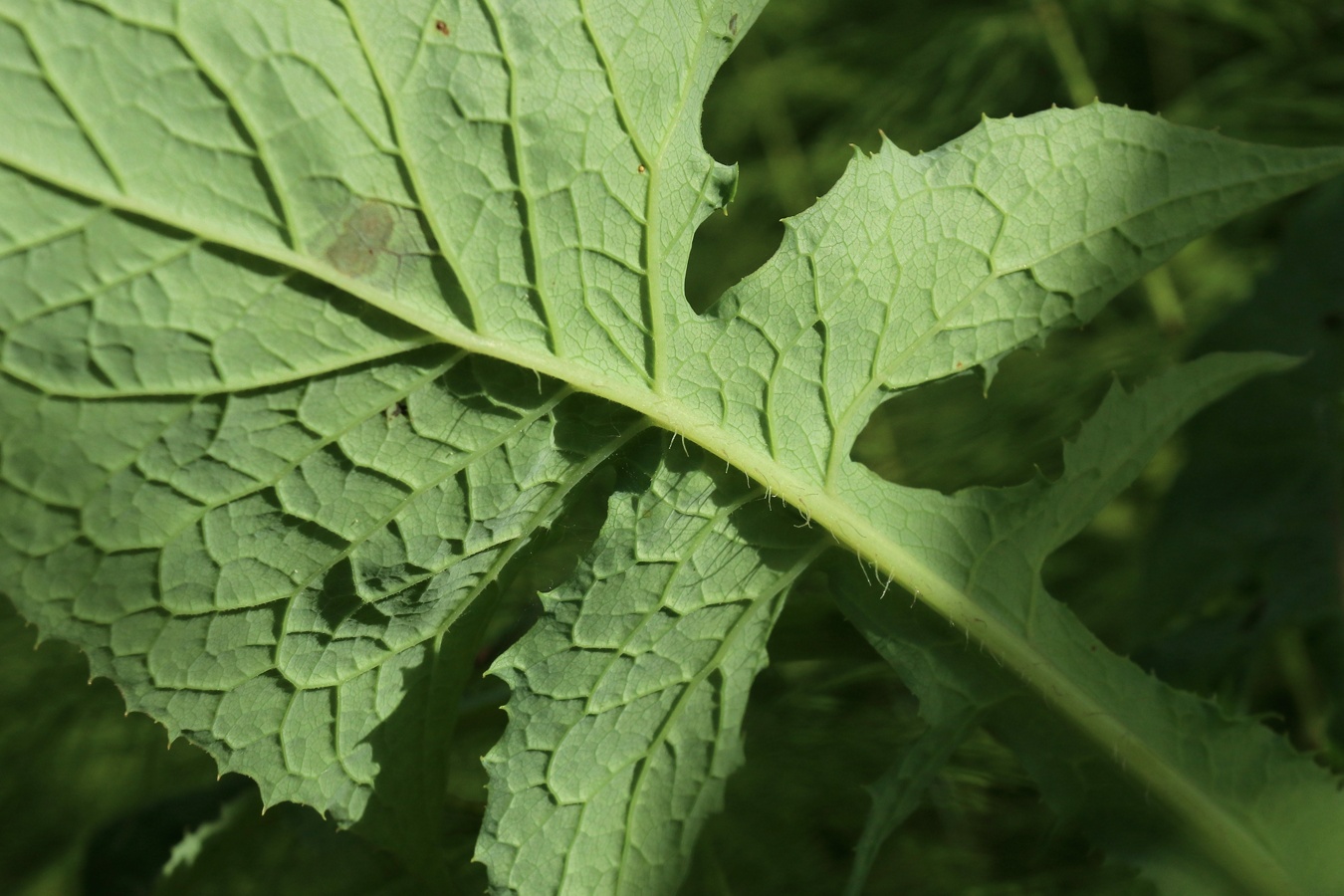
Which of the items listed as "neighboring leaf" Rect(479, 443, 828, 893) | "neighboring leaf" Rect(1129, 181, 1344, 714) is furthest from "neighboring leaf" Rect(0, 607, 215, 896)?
"neighboring leaf" Rect(1129, 181, 1344, 714)

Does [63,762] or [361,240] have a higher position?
[361,240]

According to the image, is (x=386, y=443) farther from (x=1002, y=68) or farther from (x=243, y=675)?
(x=1002, y=68)

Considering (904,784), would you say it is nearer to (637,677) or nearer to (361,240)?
(637,677)

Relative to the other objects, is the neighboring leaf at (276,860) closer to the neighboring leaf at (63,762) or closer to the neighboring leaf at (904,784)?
the neighboring leaf at (63,762)

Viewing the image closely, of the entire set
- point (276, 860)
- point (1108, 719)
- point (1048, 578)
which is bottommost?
point (276, 860)

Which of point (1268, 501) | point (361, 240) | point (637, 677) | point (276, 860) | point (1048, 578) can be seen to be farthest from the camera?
point (1048, 578)

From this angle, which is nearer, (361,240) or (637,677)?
(361,240)

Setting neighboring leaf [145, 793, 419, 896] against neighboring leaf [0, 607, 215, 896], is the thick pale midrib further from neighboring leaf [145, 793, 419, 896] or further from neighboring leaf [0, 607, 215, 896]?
neighboring leaf [0, 607, 215, 896]

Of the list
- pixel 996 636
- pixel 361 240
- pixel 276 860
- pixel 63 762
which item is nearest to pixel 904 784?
pixel 996 636

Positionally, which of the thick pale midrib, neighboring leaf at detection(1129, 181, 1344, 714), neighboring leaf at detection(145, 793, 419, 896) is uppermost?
neighboring leaf at detection(1129, 181, 1344, 714)
